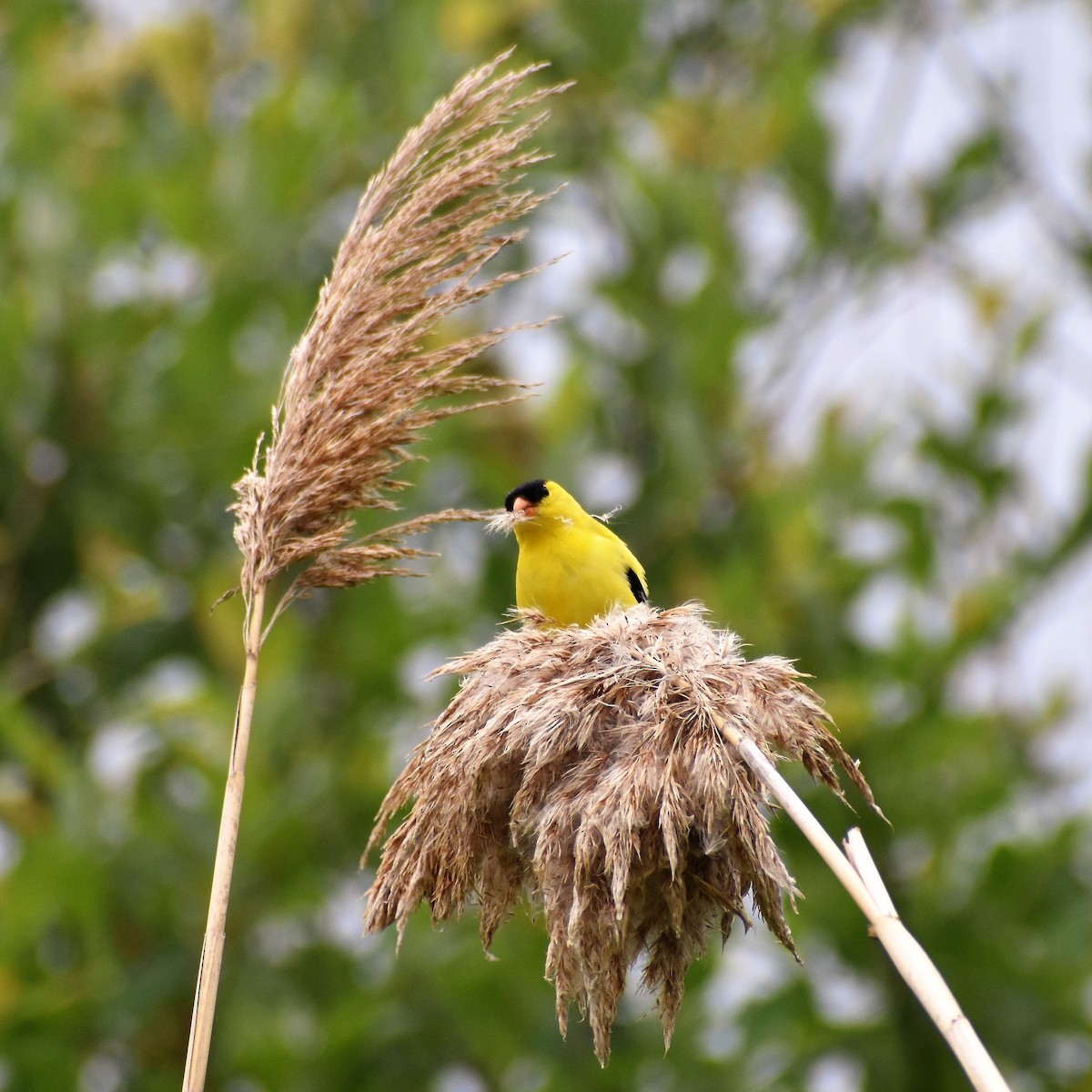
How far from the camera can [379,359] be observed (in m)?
2.28

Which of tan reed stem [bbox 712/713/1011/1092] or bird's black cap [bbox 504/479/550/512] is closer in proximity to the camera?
tan reed stem [bbox 712/713/1011/1092]

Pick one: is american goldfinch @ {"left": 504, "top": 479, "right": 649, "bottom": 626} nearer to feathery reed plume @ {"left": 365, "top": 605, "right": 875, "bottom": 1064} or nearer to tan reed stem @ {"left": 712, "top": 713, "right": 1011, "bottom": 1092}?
feathery reed plume @ {"left": 365, "top": 605, "right": 875, "bottom": 1064}

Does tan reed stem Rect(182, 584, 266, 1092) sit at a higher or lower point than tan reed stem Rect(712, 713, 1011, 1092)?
higher

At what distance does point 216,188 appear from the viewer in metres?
8.11

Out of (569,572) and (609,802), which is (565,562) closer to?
(569,572)

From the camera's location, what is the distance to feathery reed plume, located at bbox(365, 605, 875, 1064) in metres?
1.89

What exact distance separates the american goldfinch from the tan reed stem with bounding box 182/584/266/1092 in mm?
1910

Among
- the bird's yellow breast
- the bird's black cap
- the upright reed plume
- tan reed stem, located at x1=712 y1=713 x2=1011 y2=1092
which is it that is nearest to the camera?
tan reed stem, located at x1=712 y1=713 x2=1011 y2=1092

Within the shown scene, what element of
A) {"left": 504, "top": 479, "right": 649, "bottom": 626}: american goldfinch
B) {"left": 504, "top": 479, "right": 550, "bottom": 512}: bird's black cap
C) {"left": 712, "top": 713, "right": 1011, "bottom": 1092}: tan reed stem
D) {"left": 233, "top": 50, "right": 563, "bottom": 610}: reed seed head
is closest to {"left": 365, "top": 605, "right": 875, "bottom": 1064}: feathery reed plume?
{"left": 712, "top": 713, "right": 1011, "bottom": 1092}: tan reed stem

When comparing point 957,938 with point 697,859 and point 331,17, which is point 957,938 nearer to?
point 697,859

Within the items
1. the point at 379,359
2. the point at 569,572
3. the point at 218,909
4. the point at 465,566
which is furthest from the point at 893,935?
the point at 465,566

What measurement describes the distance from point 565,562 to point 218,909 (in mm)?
2283

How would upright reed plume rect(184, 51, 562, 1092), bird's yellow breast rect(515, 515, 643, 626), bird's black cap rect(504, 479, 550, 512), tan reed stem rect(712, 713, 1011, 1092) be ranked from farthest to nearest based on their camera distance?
bird's black cap rect(504, 479, 550, 512)
bird's yellow breast rect(515, 515, 643, 626)
upright reed plume rect(184, 51, 562, 1092)
tan reed stem rect(712, 713, 1011, 1092)

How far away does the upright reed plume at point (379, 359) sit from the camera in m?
A: 2.26
